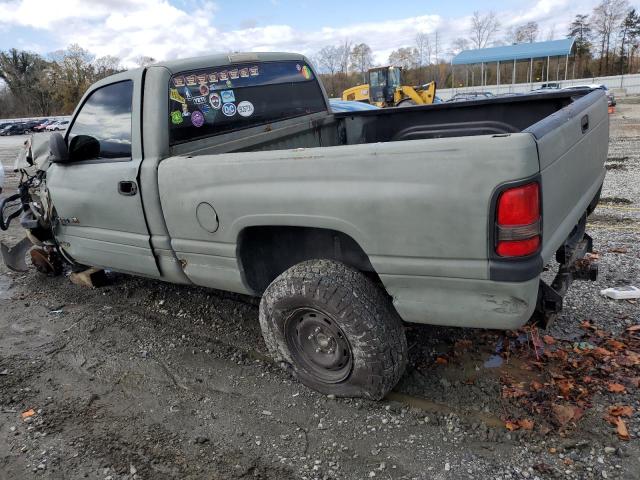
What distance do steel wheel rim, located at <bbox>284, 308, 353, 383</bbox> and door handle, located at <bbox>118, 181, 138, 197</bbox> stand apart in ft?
4.72

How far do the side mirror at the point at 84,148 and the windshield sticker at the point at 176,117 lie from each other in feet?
2.66

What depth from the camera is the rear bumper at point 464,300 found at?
226 cm

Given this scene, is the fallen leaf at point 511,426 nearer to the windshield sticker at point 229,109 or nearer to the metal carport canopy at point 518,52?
the windshield sticker at point 229,109

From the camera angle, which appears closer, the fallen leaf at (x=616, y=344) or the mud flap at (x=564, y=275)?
the mud flap at (x=564, y=275)

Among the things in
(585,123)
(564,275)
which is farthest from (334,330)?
(585,123)

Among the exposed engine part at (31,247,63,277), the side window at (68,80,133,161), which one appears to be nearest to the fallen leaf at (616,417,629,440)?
the side window at (68,80,133,161)

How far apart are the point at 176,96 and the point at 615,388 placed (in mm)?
3310

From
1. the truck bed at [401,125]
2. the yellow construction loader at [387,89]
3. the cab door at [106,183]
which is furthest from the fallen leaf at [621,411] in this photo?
the yellow construction loader at [387,89]

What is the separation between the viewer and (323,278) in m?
2.72

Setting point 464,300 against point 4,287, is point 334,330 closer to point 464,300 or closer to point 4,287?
point 464,300

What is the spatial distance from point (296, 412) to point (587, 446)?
5.05ft

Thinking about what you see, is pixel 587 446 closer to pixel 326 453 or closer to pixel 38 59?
pixel 326 453

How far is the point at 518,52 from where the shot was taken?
166ft

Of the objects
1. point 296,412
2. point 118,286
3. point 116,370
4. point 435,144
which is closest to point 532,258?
point 435,144
